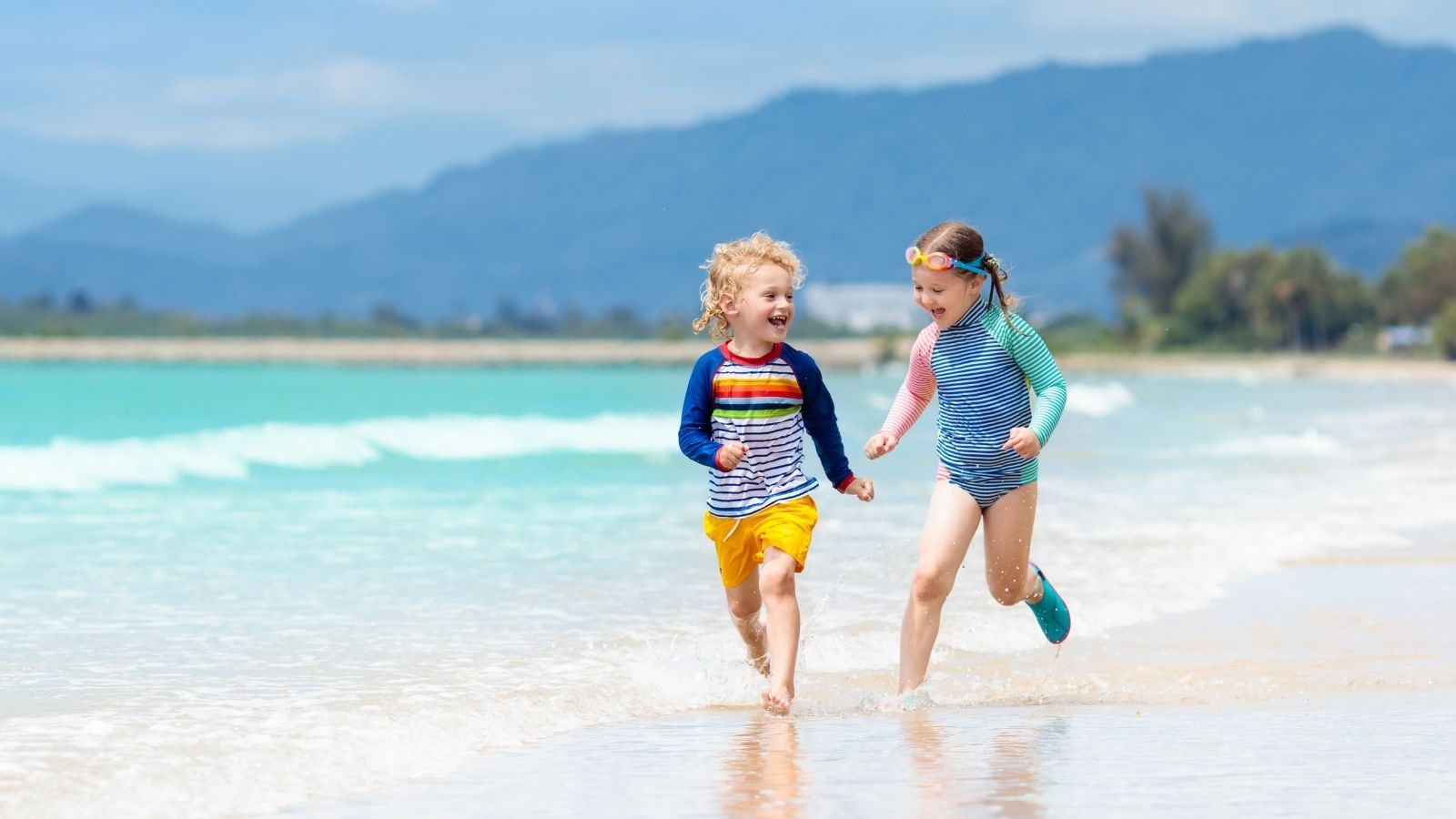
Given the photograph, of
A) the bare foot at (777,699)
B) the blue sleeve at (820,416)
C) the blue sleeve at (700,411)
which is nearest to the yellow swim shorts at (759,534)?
the blue sleeve at (820,416)

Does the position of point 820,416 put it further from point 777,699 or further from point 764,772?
point 764,772

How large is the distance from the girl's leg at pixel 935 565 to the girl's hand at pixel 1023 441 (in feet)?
1.17

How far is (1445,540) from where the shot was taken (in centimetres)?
1137

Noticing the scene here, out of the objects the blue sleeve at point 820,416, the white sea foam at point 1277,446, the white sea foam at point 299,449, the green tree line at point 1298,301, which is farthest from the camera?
the green tree line at point 1298,301

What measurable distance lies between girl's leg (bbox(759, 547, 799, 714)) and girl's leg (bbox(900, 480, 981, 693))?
1.36 feet

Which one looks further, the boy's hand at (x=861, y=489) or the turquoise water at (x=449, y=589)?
the boy's hand at (x=861, y=489)

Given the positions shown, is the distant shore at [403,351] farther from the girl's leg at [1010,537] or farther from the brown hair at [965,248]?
the brown hair at [965,248]

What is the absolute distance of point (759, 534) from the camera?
6.07 meters

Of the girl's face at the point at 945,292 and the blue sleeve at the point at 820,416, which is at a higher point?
the girl's face at the point at 945,292

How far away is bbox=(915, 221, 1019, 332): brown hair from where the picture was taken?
6.08 m

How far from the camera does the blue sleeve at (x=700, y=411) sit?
5934 mm

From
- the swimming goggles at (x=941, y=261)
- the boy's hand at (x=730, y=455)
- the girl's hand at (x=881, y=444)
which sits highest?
the swimming goggles at (x=941, y=261)

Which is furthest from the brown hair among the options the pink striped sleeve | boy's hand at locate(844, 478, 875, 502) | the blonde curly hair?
boy's hand at locate(844, 478, 875, 502)

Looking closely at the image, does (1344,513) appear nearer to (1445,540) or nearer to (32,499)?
(1445,540)
